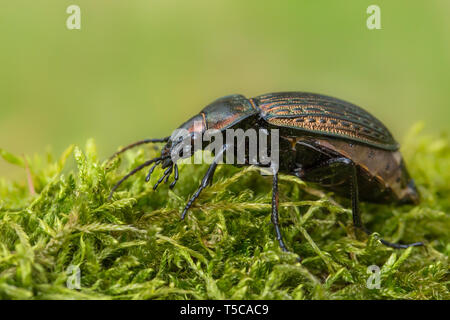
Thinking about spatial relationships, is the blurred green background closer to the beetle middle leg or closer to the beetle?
the beetle

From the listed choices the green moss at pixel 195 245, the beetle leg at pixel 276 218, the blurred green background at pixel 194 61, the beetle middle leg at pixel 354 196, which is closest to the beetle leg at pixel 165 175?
the green moss at pixel 195 245

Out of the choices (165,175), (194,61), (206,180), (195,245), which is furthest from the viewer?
(194,61)

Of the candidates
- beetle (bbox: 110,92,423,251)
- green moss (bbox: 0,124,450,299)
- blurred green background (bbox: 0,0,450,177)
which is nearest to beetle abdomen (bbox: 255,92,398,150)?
beetle (bbox: 110,92,423,251)

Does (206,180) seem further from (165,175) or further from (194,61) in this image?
(194,61)

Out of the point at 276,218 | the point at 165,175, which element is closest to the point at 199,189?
the point at 165,175

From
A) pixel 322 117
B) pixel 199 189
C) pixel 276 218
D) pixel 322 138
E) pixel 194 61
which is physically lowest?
pixel 276 218

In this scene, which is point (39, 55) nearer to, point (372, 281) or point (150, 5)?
point (150, 5)
